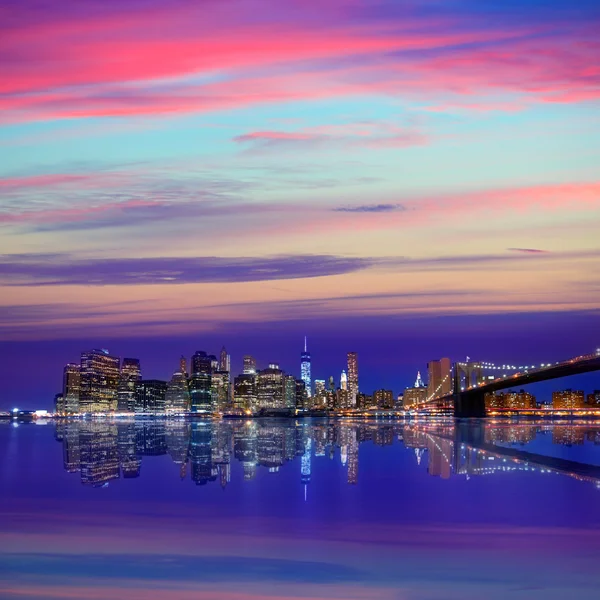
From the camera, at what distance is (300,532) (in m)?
21.6

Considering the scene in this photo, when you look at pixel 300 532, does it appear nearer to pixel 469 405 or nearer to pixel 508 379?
pixel 508 379

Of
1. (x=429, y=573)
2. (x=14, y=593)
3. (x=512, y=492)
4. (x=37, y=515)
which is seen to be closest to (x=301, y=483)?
(x=512, y=492)

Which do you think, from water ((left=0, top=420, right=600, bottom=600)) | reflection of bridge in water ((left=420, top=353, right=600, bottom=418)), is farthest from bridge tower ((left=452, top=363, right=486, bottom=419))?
water ((left=0, top=420, right=600, bottom=600))

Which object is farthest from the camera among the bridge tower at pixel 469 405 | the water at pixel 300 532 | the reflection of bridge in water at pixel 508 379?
the bridge tower at pixel 469 405

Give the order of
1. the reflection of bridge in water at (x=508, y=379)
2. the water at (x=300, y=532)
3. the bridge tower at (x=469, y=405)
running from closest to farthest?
1. the water at (x=300, y=532)
2. the reflection of bridge in water at (x=508, y=379)
3. the bridge tower at (x=469, y=405)

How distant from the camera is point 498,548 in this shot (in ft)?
64.4

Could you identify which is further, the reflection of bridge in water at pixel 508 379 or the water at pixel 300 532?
the reflection of bridge in water at pixel 508 379

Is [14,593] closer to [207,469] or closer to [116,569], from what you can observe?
[116,569]

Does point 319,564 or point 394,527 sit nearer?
point 319,564

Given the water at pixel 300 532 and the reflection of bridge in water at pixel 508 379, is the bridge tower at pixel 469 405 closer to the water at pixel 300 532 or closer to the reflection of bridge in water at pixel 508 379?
the reflection of bridge in water at pixel 508 379

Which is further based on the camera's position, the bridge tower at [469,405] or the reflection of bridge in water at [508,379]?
the bridge tower at [469,405]

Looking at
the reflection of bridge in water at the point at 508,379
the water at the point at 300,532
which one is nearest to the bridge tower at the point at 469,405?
the reflection of bridge in water at the point at 508,379

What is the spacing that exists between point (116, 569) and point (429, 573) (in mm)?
5164

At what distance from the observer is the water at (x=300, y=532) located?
1630cm
